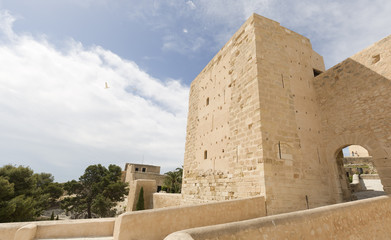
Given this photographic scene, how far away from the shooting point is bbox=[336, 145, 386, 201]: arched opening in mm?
6094

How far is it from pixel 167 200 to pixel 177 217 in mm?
8494

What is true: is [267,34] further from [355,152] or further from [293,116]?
[355,152]

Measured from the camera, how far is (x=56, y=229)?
3.76 metres

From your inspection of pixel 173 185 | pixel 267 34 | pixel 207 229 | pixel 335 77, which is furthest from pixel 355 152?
pixel 207 229

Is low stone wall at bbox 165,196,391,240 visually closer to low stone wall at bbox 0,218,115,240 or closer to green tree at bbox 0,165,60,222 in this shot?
low stone wall at bbox 0,218,115,240

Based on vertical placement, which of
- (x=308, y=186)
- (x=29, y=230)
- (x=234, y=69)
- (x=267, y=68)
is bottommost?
(x=29, y=230)

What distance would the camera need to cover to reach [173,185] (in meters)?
21.6

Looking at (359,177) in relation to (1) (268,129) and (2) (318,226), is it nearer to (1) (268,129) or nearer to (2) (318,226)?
(1) (268,129)

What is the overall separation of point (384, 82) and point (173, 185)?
65.3 ft

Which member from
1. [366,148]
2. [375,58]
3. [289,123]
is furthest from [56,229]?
[375,58]

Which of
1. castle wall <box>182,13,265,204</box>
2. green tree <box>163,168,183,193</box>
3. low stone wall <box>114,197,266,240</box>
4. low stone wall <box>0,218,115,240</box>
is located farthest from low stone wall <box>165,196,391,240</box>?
green tree <box>163,168,183,193</box>

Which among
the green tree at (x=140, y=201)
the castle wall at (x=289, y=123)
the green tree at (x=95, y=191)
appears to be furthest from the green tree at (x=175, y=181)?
the castle wall at (x=289, y=123)

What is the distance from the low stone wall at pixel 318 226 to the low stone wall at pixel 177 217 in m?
1.72

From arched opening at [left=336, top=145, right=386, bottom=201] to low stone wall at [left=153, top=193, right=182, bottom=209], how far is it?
22.6 feet
